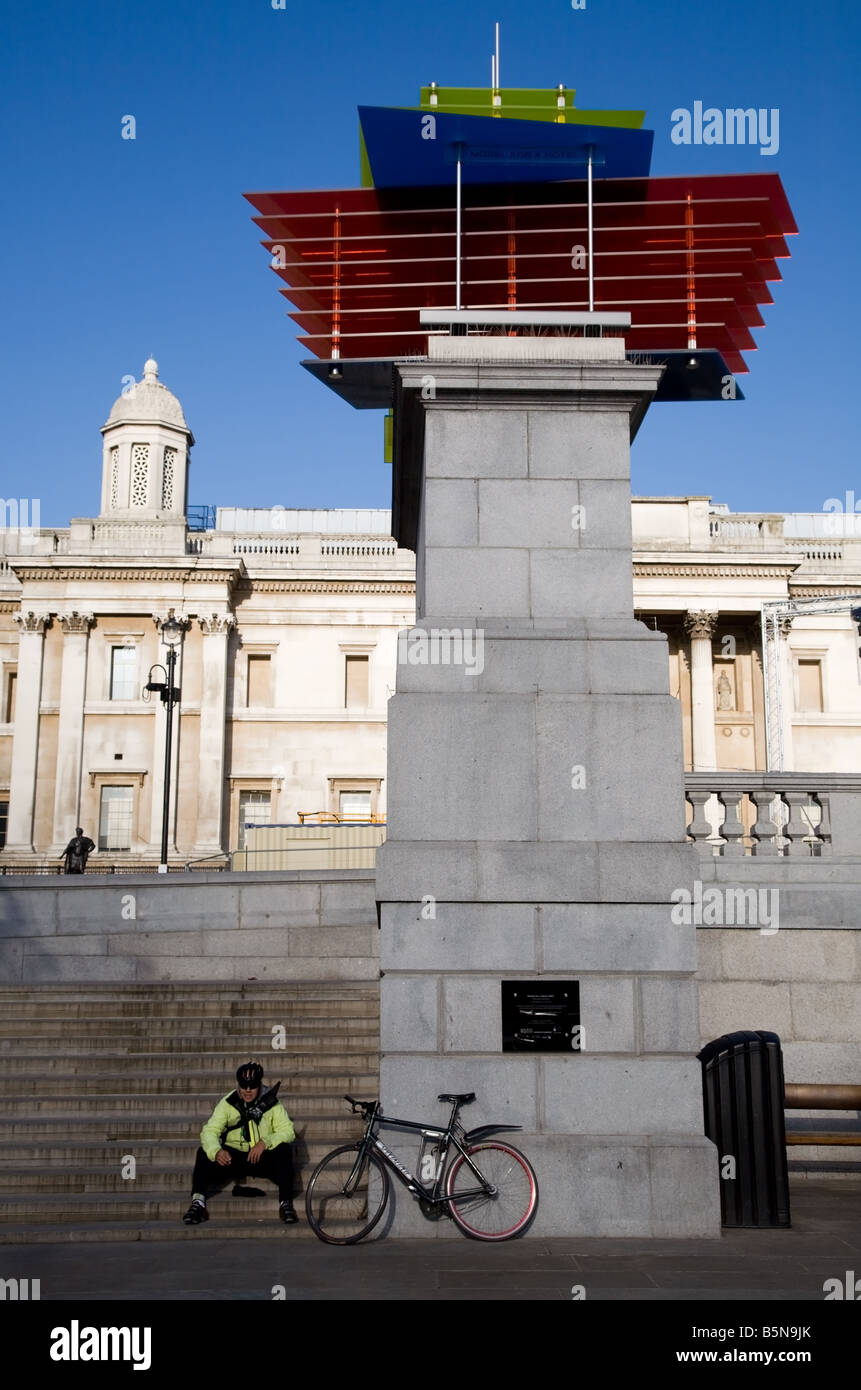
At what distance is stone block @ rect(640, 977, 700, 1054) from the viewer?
352 inches

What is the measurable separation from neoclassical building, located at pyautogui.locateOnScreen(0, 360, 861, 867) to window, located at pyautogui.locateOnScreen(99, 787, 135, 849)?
68 mm

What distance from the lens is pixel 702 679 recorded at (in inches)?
2125

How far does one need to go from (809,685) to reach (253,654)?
79.1 feet

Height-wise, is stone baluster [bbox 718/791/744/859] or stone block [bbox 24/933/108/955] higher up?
stone baluster [bbox 718/791/744/859]

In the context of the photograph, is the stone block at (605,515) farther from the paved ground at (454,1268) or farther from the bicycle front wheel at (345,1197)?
the paved ground at (454,1268)

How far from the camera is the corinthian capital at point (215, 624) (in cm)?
5253

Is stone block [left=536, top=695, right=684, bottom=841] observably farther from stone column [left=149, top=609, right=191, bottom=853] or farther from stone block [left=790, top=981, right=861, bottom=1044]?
stone column [left=149, top=609, right=191, bottom=853]

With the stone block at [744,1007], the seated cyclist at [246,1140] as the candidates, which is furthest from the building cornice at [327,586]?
the seated cyclist at [246,1140]

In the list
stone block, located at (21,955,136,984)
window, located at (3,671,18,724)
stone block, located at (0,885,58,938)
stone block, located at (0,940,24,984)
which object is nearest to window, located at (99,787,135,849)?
window, located at (3,671,18,724)

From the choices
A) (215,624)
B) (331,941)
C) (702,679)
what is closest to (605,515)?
(331,941)

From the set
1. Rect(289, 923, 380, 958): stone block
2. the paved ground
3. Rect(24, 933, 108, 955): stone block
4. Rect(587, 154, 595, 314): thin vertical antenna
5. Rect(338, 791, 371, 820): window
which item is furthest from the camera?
Rect(338, 791, 371, 820): window

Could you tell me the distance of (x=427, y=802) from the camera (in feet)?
30.4

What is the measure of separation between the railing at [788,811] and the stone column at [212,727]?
38765mm
